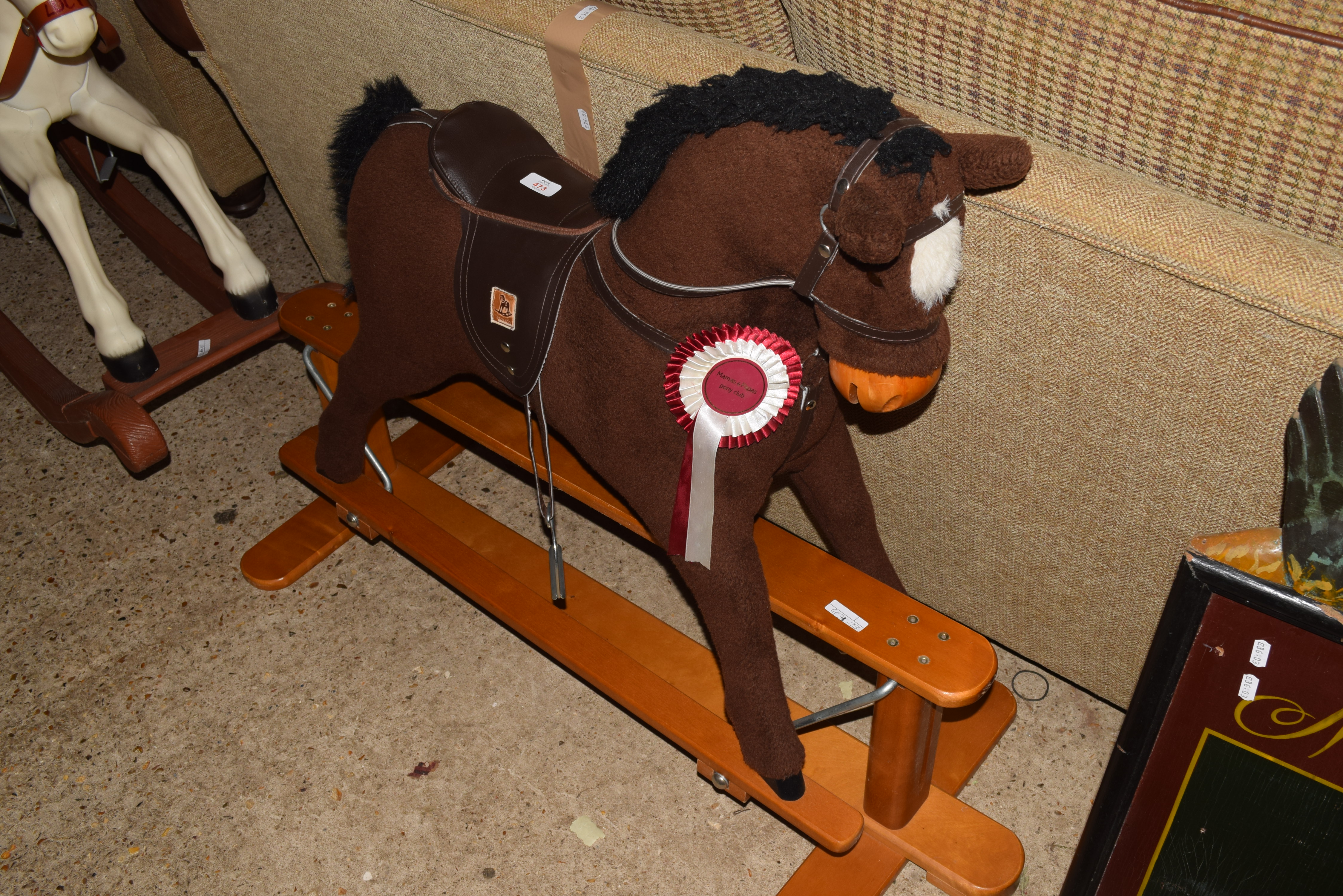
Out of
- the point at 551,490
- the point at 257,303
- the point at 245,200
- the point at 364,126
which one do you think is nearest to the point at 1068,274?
the point at 551,490

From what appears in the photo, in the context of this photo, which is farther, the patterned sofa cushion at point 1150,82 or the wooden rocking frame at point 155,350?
the wooden rocking frame at point 155,350

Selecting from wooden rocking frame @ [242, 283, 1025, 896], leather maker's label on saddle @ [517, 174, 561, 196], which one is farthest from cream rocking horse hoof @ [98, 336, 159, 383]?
leather maker's label on saddle @ [517, 174, 561, 196]

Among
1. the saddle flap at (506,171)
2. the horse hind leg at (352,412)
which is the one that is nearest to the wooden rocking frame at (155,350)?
the horse hind leg at (352,412)

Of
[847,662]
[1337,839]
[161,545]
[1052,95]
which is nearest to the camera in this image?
[1337,839]

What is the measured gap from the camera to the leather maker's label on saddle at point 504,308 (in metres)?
0.99

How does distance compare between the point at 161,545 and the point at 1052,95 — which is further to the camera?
the point at 161,545

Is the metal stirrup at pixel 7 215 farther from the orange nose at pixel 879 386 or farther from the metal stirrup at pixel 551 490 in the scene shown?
the orange nose at pixel 879 386

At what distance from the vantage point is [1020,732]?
52.8 inches

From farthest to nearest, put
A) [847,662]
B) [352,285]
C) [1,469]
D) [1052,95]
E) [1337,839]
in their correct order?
[1,469] < [847,662] < [352,285] < [1052,95] < [1337,839]

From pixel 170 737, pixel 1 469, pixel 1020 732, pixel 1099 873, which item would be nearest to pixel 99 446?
pixel 1 469

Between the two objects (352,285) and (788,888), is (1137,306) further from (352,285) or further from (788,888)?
(352,285)

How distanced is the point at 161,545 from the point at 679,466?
1.07 metres

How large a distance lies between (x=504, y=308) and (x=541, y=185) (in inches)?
5.1

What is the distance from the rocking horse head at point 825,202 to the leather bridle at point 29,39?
3.11 ft
